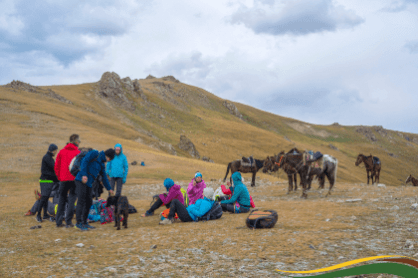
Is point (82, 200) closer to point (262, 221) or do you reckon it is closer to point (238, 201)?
point (262, 221)

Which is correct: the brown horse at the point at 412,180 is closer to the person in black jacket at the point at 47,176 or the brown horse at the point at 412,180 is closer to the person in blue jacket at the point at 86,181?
the person in blue jacket at the point at 86,181

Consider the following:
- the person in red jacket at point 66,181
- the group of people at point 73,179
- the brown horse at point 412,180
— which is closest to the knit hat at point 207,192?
the group of people at point 73,179

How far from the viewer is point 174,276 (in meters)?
4.66

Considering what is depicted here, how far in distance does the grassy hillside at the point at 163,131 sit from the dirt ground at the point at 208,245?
1756 cm

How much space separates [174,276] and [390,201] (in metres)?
11.0

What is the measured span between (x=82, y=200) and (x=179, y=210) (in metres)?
3.01

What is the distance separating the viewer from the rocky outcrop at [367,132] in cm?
13990

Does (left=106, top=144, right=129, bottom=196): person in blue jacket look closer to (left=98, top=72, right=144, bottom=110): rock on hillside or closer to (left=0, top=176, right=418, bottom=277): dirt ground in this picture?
(left=0, top=176, right=418, bottom=277): dirt ground

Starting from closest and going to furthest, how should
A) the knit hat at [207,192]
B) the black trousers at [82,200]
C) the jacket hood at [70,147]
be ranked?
1. the black trousers at [82,200]
2. the jacket hood at [70,147]
3. the knit hat at [207,192]

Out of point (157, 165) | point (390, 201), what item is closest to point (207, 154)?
point (157, 165)

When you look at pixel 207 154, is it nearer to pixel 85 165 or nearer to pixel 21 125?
pixel 21 125

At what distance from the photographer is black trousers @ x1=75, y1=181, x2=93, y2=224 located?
8.16 meters

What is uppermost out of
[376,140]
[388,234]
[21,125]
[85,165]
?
[376,140]

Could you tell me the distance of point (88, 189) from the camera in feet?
27.3
